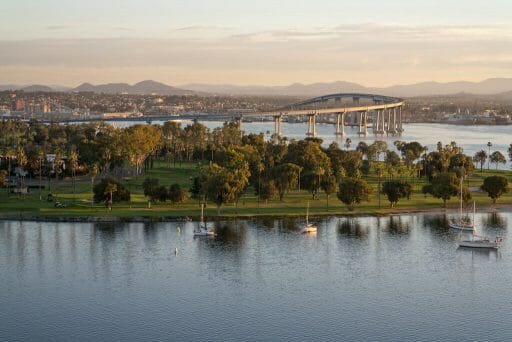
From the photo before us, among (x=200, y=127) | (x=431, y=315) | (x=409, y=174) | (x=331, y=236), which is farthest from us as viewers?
(x=200, y=127)

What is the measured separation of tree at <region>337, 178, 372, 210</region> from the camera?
46.0 meters

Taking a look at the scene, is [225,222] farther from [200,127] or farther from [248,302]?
[200,127]

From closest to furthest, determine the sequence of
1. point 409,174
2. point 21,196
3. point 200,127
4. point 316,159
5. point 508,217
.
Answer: point 508,217 < point 21,196 < point 316,159 < point 409,174 < point 200,127

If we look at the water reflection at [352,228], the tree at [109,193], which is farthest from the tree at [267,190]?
the tree at [109,193]

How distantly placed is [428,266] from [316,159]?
68.5 ft

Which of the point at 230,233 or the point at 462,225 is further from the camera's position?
the point at 462,225

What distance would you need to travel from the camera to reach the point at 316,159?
180 ft

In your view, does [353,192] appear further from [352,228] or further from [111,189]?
[111,189]

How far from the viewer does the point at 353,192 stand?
46.0 m

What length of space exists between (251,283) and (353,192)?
15.4 m

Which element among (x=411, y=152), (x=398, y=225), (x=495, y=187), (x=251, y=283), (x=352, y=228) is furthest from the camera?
(x=411, y=152)

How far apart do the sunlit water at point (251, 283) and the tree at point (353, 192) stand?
7.64 feet

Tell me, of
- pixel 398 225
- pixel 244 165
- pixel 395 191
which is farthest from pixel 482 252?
pixel 244 165

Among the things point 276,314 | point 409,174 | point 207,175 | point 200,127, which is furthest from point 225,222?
point 200,127
